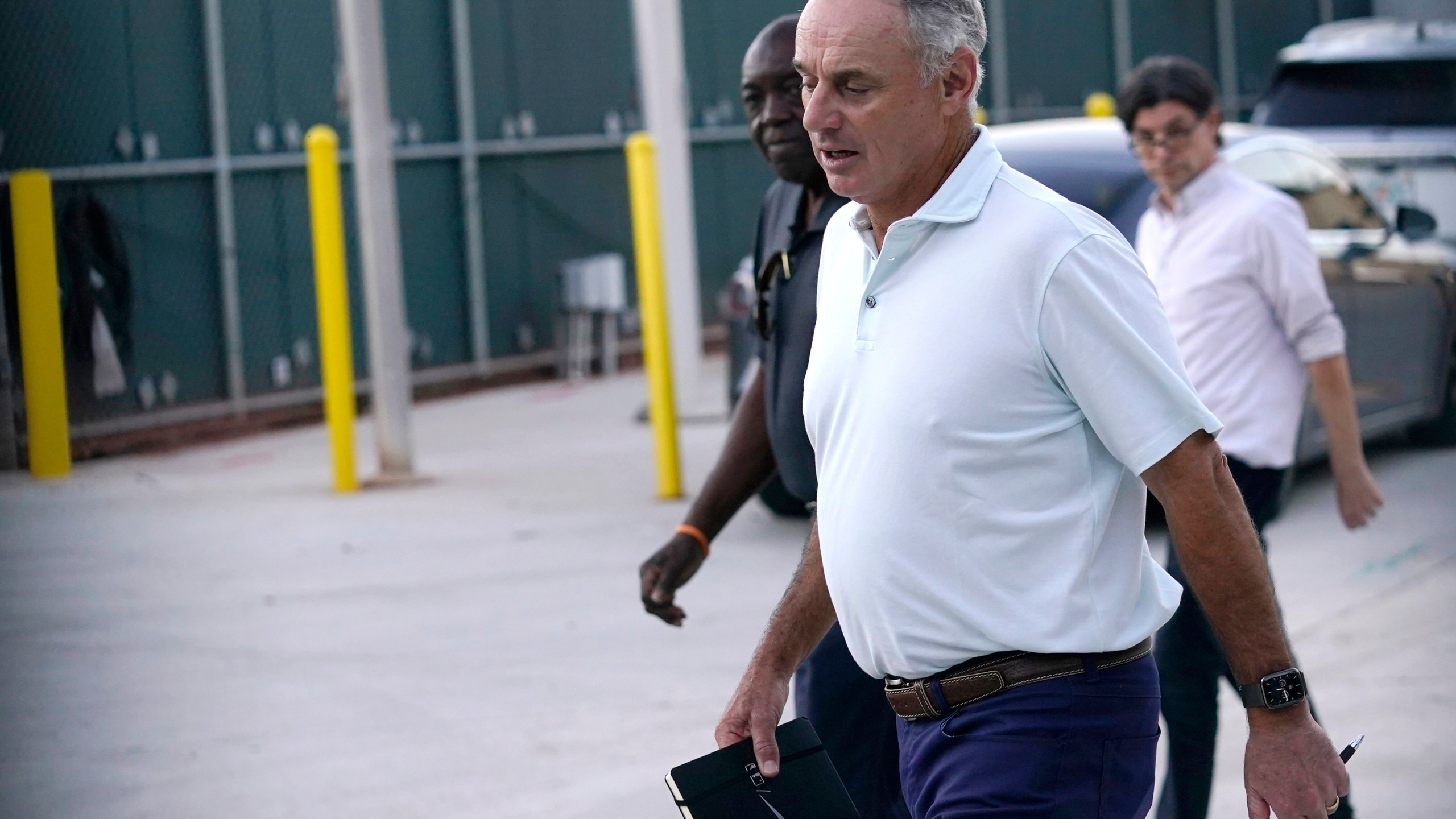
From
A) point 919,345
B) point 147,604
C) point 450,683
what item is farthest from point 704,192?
point 919,345

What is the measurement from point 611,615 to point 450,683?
0.95 meters

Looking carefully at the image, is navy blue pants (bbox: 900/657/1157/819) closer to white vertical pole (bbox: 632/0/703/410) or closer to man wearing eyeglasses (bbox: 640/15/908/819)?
man wearing eyeglasses (bbox: 640/15/908/819)

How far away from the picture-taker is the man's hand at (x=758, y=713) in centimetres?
272

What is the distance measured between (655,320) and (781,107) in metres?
5.38

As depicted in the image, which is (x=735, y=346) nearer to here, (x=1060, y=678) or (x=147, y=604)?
(x=147, y=604)

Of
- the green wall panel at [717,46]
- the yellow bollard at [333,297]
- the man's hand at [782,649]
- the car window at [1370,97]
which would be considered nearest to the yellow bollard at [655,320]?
the yellow bollard at [333,297]

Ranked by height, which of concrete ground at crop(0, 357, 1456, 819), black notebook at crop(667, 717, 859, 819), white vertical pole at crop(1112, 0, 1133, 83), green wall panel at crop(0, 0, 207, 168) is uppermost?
white vertical pole at crop(1112, 0, 1133, 83)

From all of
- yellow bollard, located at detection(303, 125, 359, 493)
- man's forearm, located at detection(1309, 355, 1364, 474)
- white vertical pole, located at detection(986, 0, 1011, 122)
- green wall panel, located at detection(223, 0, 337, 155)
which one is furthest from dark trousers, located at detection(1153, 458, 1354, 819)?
white vertical pole, located at detection(986, 0, 1011, 122)

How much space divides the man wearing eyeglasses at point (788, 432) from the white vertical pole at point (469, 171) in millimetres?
9863

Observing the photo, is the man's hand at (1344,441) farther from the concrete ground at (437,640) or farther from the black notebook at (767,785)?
the black notebook at (767,785)

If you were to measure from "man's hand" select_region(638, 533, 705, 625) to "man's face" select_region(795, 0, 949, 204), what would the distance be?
4.33 feet

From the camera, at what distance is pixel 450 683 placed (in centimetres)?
584

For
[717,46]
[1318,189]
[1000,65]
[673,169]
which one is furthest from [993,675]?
[1000,65]

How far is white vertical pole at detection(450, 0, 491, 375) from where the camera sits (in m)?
13.4
